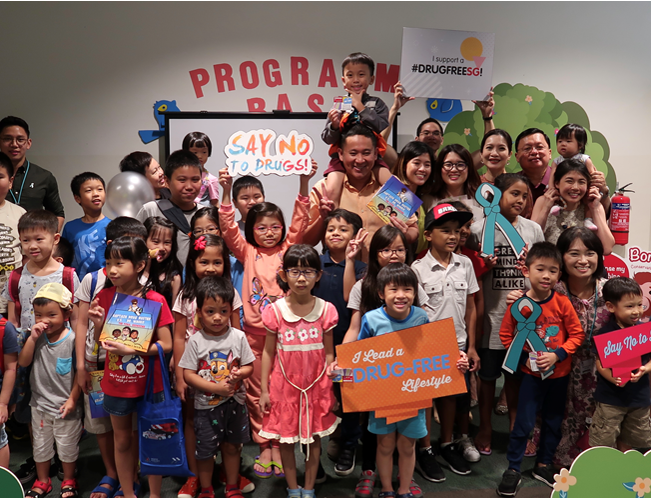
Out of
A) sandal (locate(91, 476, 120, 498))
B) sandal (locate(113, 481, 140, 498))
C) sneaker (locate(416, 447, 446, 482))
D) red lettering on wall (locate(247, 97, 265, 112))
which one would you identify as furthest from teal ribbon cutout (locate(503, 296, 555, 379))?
red lettering on wall (locate(247, 97, 265, 112))

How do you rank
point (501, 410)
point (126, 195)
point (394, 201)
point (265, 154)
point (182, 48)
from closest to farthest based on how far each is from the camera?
point (394, 201), point (126, 195), point (501, 410), point (265, 154), point (182, 48)

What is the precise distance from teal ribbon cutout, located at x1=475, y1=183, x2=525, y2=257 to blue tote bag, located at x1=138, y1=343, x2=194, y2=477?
1.86 meters

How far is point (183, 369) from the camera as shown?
8.19ft

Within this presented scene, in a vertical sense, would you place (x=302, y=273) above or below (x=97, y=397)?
above

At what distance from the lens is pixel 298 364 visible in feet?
8.20

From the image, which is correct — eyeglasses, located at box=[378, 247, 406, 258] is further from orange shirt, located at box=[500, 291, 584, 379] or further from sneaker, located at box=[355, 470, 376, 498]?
sneaker, located at box=[355, 470, 376, 498]

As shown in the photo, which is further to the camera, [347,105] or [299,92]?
[299,92]

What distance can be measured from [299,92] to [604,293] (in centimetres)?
341

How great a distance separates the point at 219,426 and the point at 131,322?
2.14 feet

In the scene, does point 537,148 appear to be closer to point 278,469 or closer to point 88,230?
point 278,469

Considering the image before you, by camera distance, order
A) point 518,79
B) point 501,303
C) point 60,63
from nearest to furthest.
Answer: point 501,303
point 60,63
point 518,79

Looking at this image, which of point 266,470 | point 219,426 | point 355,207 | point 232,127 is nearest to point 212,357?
point 219,426

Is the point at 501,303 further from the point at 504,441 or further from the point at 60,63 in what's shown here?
the point at 60,63

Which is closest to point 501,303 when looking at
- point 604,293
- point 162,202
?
point 604,293
